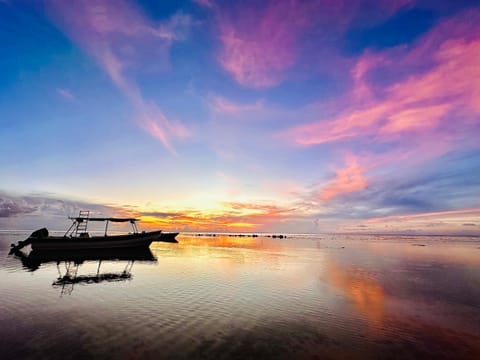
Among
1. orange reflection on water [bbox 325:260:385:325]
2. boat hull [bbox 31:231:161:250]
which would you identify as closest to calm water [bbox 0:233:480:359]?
orange reflection on water [bbox 325:260:385:325]

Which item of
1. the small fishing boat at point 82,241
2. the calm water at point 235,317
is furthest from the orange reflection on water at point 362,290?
the small fishing boat at point 82,241

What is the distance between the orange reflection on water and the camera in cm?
1639

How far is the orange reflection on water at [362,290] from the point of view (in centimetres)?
1639

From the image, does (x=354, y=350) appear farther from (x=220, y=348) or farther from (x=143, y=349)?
(x=143, y=349)

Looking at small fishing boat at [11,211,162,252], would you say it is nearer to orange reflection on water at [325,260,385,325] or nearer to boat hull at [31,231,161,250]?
boat hull at [31,231,161,250]

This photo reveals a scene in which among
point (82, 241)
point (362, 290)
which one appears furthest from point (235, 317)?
point (82, 241)

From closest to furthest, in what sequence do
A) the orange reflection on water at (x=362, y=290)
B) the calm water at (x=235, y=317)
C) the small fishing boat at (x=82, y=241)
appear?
the calm water at (x=235, y=317), the orange reflection on water at (x=362, y=290), the small fishing boat at (x=82, y=241)

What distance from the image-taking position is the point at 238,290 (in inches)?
840

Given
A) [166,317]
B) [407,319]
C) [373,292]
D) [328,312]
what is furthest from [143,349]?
[373,292]

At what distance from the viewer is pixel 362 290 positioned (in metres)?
22.1

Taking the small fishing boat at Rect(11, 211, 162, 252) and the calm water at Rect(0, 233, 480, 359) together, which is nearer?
the calm water at Rect(0, 233, 480, 359)

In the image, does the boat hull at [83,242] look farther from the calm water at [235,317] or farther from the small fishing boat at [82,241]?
the calm water at [235,317]

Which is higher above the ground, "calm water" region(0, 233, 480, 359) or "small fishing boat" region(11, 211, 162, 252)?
"small fishing boat" region(11, 211, 162, 252)

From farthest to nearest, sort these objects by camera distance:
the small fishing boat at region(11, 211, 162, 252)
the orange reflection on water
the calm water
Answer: the small fishing boat at region(11, 211, 162, 252)
the orange reflection on water
the calm water
